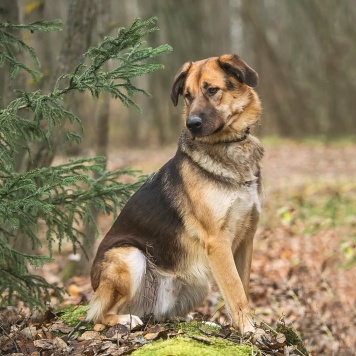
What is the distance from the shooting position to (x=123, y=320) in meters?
5.27

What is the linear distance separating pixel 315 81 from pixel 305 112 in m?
1.22

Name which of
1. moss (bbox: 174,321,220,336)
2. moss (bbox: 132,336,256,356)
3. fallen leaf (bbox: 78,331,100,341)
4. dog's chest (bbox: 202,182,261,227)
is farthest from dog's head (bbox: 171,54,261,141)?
fallen leaf (bbox: 78,331,100,341)

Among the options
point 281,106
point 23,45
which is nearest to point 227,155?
point 23,45

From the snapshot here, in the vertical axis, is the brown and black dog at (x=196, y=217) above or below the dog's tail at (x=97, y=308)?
above

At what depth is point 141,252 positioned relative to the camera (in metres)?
5.47

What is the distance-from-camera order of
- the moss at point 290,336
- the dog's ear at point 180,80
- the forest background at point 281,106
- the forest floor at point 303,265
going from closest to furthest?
1. the moss at point 290,336
2. the dog's ear at point 180,80
3. the forest floor at point 303,265
4. the forest background at point 281,106

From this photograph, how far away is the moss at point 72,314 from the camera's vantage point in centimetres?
567

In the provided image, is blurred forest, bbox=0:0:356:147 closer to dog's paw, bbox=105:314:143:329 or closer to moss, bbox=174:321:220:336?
dog's paw, bbox=105:314:143:329

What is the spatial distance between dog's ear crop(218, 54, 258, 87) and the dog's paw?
84.4 inches

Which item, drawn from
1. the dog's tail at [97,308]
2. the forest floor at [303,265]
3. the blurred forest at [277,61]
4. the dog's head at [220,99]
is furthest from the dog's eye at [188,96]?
the blurred forest at [277,61]

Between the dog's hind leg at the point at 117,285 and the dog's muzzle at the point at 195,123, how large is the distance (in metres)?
1.15

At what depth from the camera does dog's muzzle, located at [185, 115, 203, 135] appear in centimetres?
520

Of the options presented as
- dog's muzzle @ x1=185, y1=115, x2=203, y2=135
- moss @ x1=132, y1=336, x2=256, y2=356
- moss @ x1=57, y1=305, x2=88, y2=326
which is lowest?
moss @ x1=57, y1=305, x2=88, y2=326

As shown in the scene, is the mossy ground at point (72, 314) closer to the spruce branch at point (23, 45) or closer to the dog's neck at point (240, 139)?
the dog's neck at point (240, 139)
